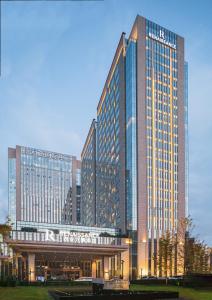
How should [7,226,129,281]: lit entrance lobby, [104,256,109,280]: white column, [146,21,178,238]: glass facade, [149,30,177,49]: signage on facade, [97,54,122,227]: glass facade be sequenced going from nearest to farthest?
[7,226,129,281]: lit entrance lobby → [104,256,109,280]: white column → [146,21,178,238]: glass facade → [149,30,177,49]: signage on facade → [97,54,122,227]: glass facade

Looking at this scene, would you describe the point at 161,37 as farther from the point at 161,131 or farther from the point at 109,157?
the point at 109,157

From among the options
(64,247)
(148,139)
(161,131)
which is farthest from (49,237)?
(161,131)

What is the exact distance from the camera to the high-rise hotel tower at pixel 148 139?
388 ft

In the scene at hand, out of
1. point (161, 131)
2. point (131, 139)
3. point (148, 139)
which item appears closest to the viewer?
point (131, 139)

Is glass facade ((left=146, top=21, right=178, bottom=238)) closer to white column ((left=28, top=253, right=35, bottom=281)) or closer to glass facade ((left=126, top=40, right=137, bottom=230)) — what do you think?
glass facade ((left=126, top=40, right=137, bottom=230))

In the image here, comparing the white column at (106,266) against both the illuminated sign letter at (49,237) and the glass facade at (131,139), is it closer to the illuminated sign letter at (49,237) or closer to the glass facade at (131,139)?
the glass facade at (131,139)

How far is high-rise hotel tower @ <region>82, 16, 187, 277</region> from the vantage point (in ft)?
388

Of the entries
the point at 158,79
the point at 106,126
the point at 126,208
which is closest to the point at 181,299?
the point at 126,208

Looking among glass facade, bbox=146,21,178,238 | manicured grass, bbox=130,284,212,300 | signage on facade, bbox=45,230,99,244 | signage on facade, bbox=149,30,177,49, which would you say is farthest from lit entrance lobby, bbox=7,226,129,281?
signage on facade, bbox=149,30,177,49

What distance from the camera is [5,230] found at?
192 feet

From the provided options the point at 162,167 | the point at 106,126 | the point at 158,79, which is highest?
the point at 158,79

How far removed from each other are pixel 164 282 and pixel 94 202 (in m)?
128

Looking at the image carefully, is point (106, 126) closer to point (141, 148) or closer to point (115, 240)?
point (141, 148)

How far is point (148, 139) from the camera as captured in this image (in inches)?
4946
